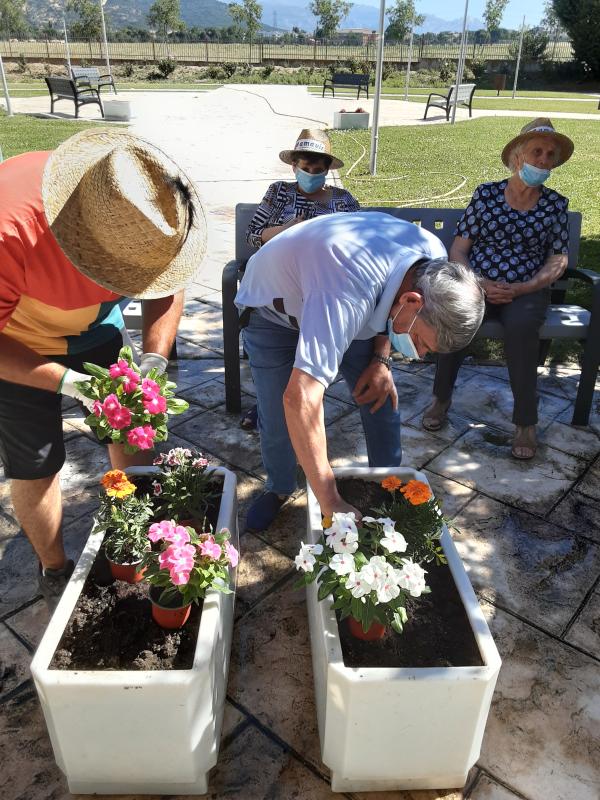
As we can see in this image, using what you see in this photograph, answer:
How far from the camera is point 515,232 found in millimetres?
3613

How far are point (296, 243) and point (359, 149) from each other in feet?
38.4

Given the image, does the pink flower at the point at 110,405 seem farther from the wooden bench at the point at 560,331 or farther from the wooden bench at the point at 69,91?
the wooden bench at the point at 69,91

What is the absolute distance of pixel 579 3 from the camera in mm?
41719

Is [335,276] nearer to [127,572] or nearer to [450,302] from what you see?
[450,302]

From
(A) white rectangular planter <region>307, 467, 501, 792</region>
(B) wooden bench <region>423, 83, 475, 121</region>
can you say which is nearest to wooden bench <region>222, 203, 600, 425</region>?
(A) white rectangular planter <region>307, 467, 501, 792</region>

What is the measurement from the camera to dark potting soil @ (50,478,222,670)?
170 centimetres

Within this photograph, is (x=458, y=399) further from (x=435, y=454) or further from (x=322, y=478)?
(x=322, y=478)

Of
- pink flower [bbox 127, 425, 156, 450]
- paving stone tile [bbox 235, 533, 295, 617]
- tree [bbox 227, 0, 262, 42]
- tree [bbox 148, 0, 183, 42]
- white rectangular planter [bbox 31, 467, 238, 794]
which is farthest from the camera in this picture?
tree [bbox 148, 0, 183, 42]

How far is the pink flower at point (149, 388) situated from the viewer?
6.31ft

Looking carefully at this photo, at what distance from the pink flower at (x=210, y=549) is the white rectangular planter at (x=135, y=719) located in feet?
0.46

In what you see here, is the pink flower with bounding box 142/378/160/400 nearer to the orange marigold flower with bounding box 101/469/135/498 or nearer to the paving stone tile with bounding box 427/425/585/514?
the orange marigold flower with bounding box 101/469/135/498

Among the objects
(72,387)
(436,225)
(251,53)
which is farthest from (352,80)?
(251,53)

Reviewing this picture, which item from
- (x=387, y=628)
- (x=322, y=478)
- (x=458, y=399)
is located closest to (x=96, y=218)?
(x=322, y=478)

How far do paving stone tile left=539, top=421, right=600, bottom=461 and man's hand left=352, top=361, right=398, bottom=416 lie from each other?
1.49 meters
